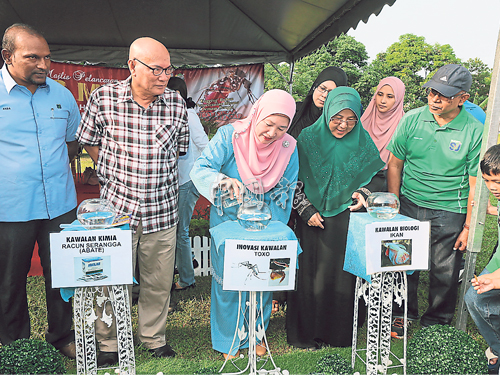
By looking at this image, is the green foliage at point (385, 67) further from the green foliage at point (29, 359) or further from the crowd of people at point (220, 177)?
the green foliage at point (29, 359)

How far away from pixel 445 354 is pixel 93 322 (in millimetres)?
1789

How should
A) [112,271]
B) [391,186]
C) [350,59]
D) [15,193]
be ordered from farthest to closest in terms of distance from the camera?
[350,59]
[391,186]
[15,193]
[112,271]

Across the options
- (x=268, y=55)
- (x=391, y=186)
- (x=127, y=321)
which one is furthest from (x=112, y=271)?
(x=268, y=55)

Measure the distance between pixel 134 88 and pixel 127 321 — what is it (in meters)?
1.32

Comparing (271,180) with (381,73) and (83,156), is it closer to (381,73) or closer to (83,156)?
(83,156)

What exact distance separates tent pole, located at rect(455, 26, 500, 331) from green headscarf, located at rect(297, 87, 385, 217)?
2.14 feet

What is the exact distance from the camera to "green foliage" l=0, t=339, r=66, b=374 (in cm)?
175

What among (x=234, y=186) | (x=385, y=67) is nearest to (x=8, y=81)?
(x=234, y=186)

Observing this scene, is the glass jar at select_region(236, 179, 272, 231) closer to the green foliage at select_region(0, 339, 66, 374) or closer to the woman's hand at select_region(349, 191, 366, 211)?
the woman's hand at select_region(349, 191, 366, 211)

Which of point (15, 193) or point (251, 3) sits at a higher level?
point (251, 3)

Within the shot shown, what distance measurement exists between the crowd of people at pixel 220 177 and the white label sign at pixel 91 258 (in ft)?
1.60

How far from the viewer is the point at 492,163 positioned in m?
2.09

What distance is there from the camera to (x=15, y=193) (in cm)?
223

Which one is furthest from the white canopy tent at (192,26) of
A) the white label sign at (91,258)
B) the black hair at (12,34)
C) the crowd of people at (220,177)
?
the white label sign at (91,258)
